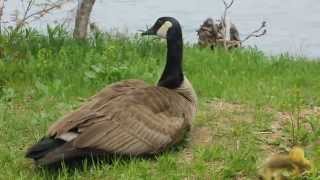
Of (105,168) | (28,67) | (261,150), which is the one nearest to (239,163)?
(261,150)

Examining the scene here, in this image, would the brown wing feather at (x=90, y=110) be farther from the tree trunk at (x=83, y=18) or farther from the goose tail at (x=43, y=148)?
the tree trunk at (x=83, y=18)

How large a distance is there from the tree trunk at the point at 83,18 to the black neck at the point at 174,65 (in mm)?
3284

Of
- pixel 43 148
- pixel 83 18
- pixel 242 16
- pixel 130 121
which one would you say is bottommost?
pixel 43 148

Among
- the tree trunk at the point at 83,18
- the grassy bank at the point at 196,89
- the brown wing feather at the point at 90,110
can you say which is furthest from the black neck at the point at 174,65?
the tree trunk at the point at 83,18

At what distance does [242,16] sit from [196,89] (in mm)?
8931

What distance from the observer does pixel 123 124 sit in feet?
20.0

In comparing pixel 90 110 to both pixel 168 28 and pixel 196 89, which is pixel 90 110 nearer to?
pixel 168 28

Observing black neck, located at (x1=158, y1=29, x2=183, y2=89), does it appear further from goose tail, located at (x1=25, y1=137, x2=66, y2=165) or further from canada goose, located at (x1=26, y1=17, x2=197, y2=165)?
goose tail, located at (x1=25, y1=137, x2=66, y2=165)

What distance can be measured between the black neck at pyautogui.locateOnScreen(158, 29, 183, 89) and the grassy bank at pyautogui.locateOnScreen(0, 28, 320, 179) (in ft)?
1.39

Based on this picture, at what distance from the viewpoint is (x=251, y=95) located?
8039mm

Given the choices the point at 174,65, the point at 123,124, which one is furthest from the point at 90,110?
the point at 174,65

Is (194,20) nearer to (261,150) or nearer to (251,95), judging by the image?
(251,95)

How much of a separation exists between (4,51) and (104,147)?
3.47m

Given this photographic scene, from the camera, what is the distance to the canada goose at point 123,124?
5820 mm
